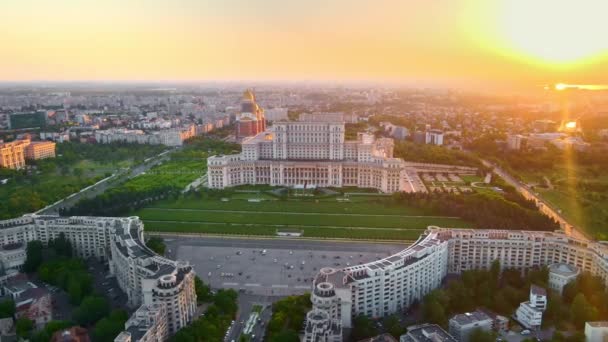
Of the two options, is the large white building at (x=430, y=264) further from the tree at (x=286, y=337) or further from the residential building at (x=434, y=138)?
the residential building at (x=434, y=138)

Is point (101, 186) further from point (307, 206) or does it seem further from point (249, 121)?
point (249, 121)

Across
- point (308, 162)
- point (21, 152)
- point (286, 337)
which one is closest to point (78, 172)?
point (21, 152)

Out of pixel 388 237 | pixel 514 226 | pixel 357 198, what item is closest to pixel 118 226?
pixel 388 237

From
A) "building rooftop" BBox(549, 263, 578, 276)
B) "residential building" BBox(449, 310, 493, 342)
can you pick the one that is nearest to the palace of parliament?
"building rooftop" BBox(549, 263, 578, 276)

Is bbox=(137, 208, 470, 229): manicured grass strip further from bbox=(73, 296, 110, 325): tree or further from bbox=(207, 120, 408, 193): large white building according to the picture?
bbox=(73, 296, 110, 325): tree

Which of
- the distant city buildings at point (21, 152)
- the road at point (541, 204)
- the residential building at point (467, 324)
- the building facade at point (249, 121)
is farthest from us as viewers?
the building facade at point (249, 121)

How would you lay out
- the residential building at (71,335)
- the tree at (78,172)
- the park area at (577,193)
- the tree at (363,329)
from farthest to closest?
the tree at (78,172)
the park area at (577,193)
the tree at (363,329)
the residential building at (71,335)

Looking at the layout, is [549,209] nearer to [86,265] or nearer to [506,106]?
[86,265]

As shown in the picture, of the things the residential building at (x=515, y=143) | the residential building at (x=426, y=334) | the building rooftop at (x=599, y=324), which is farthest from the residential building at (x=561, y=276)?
the residential building at (x=515, y=143)
